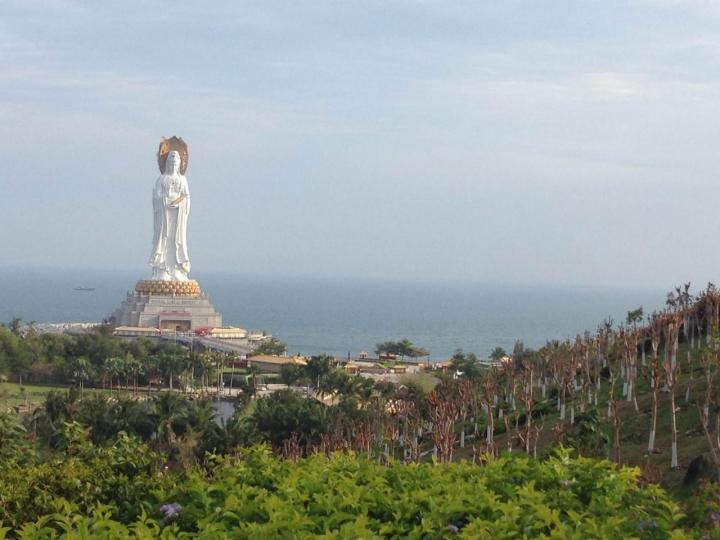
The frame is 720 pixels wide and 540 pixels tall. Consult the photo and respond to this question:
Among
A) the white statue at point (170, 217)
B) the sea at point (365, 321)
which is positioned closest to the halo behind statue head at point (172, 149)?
the white statue at point (170, 217)

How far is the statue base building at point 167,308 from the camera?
209 feet

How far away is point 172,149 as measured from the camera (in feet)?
216

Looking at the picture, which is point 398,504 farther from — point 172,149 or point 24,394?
point 172,149

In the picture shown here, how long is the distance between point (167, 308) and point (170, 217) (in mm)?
5741

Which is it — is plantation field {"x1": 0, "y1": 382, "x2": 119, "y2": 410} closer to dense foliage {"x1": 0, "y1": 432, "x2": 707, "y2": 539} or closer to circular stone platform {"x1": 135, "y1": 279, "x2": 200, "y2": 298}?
circular stone platform {"x1": 135, "y1": 279, "x2": 200, "y2": 298}

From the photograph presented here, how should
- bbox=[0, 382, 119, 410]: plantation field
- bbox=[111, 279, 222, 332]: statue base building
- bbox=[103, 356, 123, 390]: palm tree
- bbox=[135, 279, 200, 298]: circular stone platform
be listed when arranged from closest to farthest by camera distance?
bbox=[0, 382, 119, 410]: plantation field < bbox=[103, 356, 123, 390]: palm tree < bbox=[111, 279, 222, 332]: statue base building < bbox=[135, 279, 200, 298]: circular stone platform

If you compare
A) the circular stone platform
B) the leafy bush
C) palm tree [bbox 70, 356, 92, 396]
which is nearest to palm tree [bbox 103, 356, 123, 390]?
palm tree [bbox 70, 356, 92, 396]

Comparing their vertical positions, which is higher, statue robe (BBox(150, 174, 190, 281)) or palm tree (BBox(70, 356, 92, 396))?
statue robe (BBox(150, 174, 190, 281))

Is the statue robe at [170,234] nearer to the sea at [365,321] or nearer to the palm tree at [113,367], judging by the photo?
the palm tree at [113,367]

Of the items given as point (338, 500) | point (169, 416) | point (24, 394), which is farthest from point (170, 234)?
point (338, 500)

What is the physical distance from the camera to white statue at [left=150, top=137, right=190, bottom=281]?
65.6 metres

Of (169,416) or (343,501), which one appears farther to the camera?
(169,416)

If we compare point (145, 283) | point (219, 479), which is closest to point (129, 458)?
point (219, 479)

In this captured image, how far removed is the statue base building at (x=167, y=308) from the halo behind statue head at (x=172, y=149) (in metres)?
6.95
